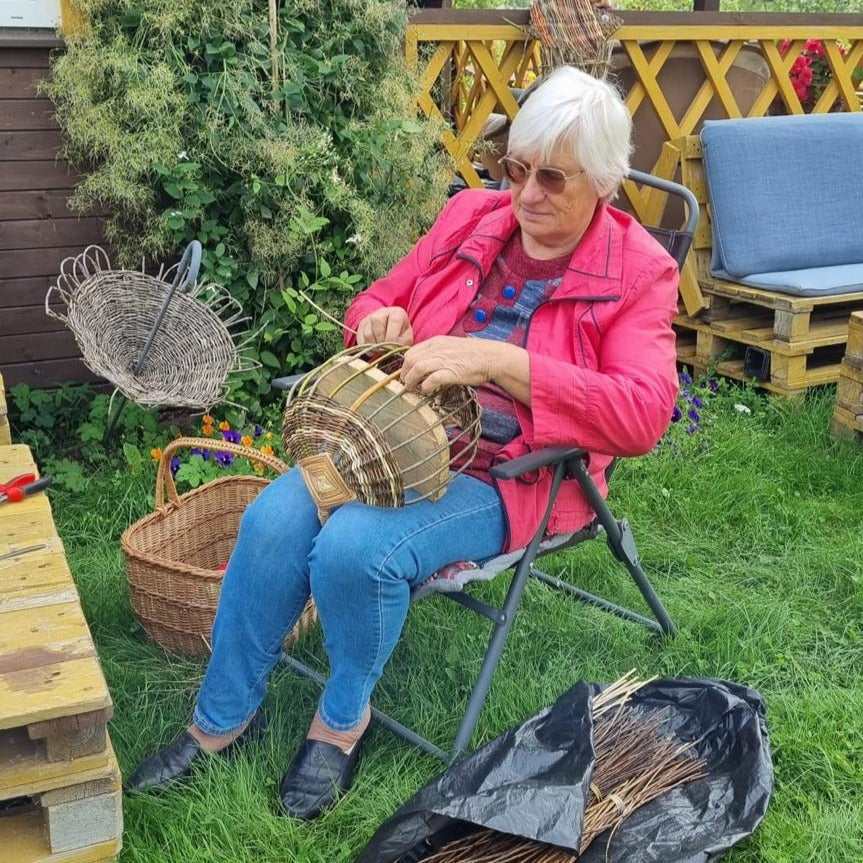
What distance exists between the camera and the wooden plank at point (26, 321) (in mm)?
4016

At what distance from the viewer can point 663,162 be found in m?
5.04

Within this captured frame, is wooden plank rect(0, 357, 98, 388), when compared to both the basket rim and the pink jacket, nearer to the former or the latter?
the basket rim

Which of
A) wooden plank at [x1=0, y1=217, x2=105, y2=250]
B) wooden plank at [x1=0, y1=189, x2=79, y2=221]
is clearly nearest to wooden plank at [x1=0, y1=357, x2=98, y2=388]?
wooden plank at [x1=0, y1=217, x2=105, y2=250]

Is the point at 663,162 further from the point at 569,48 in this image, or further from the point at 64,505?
the point at 64,505

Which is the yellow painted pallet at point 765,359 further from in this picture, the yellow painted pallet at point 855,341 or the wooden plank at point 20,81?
the wooden plank at point 20,81

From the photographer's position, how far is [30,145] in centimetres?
389

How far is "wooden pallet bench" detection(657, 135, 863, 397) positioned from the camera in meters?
4.55

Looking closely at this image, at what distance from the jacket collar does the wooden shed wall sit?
6.73ft

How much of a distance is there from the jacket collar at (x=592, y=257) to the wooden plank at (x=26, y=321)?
2140mm

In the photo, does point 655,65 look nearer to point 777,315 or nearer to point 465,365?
point 777,315

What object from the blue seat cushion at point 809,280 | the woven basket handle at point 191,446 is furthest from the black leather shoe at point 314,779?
the blue seat cushion at point 809,280

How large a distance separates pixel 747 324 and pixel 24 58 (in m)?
3.10

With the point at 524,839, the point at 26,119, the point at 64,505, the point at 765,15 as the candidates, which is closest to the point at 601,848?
the point at 524,839

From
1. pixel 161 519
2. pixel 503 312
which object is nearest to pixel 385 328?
pixel 503 312
